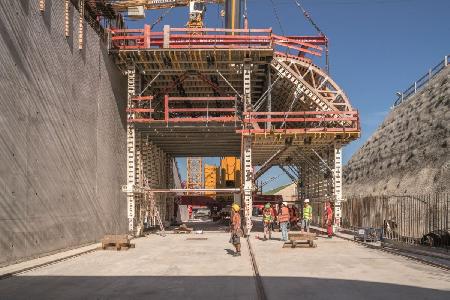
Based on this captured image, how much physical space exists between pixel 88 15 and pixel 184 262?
14312 millimetres

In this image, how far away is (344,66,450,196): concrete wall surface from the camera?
31578 mm

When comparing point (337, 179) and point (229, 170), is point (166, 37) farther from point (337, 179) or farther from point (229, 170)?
point (229, 170)

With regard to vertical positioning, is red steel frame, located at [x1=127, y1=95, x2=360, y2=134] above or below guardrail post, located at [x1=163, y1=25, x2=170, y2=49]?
below

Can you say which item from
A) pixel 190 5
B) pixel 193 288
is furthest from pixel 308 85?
pixel 190 5

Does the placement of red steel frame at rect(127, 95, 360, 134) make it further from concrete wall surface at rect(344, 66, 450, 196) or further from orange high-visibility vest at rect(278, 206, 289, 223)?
concrete wall surface at rect(344, 66, 450, 196)

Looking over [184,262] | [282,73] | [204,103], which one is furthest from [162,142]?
[184,262]

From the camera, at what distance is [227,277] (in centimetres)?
1138

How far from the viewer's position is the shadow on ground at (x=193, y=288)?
903 cm

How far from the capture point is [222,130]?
1059 inches

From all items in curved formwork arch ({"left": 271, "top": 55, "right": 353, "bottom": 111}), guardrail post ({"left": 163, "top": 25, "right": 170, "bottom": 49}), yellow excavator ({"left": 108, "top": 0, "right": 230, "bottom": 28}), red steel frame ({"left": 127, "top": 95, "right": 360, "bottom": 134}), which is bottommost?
red steel frame ({"left": 127, "top": 95, "right": 360, "bottom": 134})

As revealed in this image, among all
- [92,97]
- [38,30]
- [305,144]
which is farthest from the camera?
[305,144]

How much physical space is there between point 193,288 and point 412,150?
102ft

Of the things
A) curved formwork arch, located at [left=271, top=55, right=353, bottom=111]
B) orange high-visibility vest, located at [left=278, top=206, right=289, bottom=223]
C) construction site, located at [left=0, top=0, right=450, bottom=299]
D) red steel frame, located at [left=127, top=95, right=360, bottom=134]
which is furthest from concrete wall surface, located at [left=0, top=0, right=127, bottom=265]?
curved formwork arch, located at [left=271, top=55, right=353, bottom=111]

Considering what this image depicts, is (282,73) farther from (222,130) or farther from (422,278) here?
(422,278)
